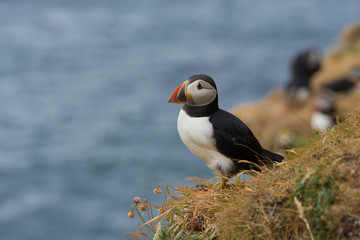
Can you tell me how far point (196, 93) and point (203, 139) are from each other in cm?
37

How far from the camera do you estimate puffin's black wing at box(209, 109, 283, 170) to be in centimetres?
399

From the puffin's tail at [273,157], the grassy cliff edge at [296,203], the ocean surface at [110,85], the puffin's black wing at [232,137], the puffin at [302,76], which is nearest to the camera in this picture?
the grassy cliff edge at [296,203]

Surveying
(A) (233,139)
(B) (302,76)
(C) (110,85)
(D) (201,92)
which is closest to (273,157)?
(A) (233,139)

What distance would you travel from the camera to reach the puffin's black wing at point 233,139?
3.99 metres

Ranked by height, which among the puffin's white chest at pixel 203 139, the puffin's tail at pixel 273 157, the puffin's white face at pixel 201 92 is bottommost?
the puffin's tail at pixel 273 157

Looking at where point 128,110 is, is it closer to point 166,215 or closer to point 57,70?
point 57,70

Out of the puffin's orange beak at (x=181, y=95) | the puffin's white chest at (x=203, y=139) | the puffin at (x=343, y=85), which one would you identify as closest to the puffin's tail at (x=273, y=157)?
the puffin's white chest at (x=203, y=139)

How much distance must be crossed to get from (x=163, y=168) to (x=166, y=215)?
45.6ft

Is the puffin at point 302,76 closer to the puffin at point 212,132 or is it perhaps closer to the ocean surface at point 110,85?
the ocean surface at point 110,85

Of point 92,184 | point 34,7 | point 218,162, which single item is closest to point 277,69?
point 92,184

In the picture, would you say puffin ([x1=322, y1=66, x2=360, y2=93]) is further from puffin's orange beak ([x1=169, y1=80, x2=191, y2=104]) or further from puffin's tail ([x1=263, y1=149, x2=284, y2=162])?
puffin's orange beak ([x1=169, y1=80, x2=191, y2=104])

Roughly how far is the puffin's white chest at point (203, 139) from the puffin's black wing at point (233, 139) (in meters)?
0.05

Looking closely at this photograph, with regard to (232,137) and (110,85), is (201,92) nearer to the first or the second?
(232,137)

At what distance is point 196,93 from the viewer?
4016mm
